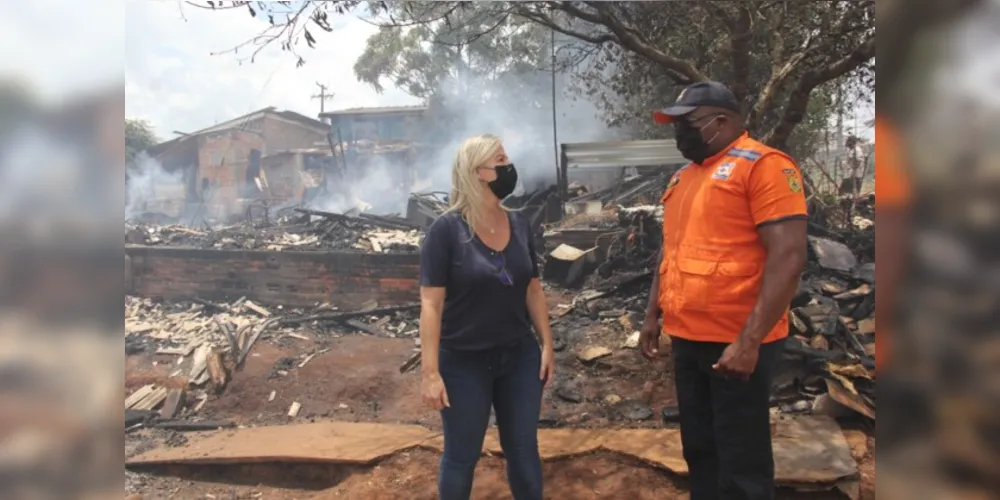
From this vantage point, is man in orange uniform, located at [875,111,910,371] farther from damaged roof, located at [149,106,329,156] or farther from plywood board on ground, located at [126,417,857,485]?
damaged roof, located at [149,106,329,156]

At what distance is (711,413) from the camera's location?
262 centimetres

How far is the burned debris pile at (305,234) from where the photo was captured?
166 inches

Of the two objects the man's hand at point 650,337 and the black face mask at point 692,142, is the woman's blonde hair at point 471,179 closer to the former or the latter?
the black face mask at point 692,142

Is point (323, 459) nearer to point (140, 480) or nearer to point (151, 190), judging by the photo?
point (140, 480)

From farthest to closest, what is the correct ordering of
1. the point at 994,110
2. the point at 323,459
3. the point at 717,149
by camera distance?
the point at 323,459, the point at 717,149, the point at 994,110

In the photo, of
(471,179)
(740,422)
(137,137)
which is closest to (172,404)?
(137,137)

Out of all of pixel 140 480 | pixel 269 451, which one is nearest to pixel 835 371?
pixel 269 451

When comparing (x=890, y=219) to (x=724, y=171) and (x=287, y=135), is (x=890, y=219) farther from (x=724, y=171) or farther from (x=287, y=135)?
(x=287, y=135)

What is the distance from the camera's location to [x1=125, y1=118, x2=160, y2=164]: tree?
3967mm

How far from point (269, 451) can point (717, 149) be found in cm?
314

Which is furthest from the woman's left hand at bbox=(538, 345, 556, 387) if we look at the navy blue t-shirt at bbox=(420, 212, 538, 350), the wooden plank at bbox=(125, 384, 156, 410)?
the wooden plank at bbox=(125, 384, 156, 410)

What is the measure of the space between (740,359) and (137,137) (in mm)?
3832

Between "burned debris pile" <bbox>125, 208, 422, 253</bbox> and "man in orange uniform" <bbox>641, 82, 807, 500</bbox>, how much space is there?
2.29 metres

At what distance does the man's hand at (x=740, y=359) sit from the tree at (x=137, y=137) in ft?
12.3
